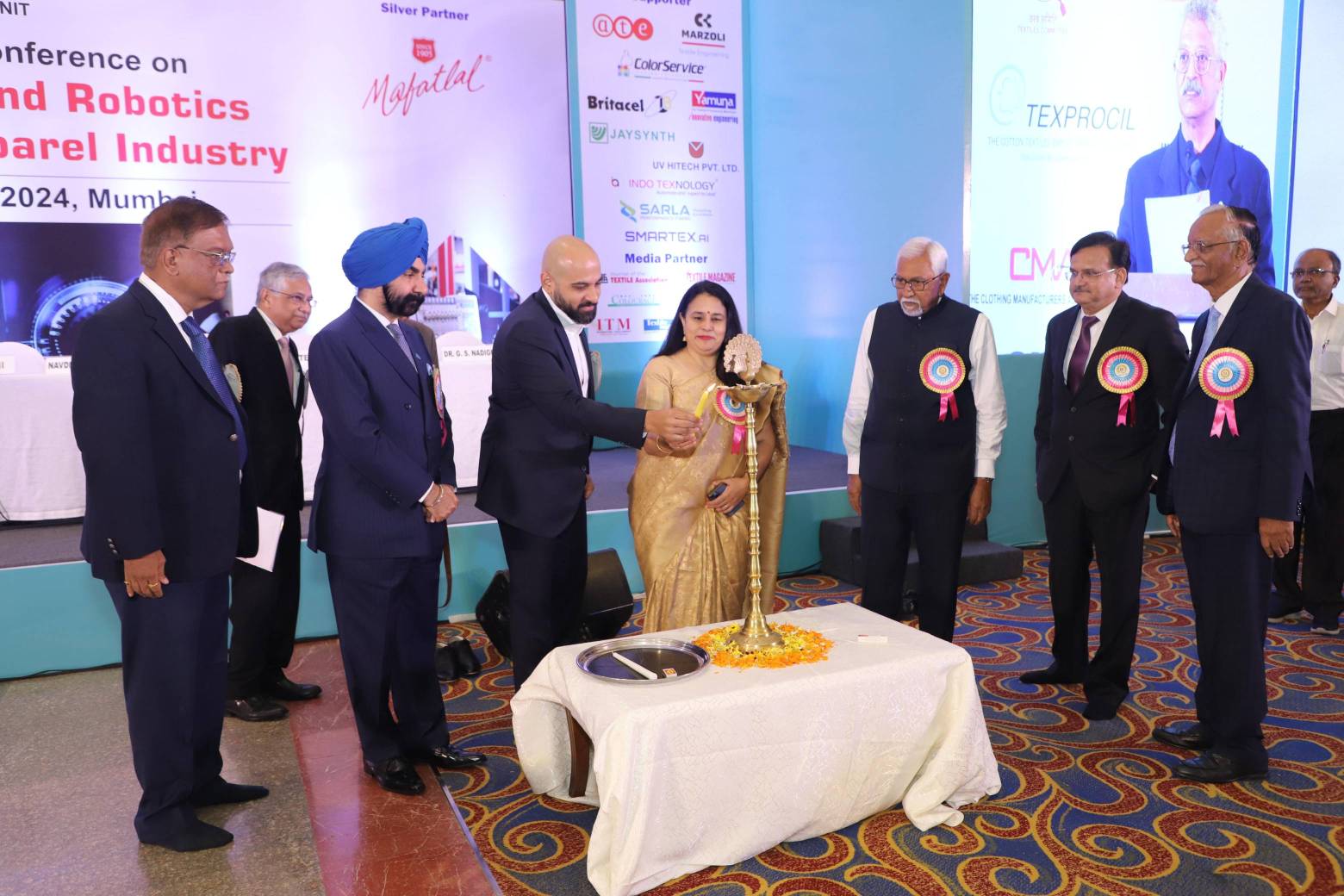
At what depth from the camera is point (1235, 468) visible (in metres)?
2.41

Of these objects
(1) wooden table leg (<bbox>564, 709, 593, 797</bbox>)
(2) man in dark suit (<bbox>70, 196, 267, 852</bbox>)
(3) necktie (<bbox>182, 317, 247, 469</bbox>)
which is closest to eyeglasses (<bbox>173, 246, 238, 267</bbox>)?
(2) man in dark suit (<bbox>70, 196, 267, 852</bbox>)

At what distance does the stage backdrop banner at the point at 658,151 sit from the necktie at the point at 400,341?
404 cm

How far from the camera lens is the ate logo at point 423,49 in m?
6.00

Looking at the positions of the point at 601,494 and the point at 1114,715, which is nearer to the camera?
the point at 1114,715

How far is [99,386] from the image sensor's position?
6.72ft

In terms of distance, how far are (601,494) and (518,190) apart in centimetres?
250

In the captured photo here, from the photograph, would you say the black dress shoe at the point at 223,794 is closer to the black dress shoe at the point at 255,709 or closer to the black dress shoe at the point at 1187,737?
the black dress shoe at the point at 255,709

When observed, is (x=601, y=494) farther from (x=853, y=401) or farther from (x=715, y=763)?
(x=715, y=763)

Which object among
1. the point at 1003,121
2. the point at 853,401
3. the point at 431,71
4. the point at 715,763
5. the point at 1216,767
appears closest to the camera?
the point at 715,763

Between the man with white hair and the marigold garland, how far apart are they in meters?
0.90

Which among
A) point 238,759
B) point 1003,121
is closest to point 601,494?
point 238,759

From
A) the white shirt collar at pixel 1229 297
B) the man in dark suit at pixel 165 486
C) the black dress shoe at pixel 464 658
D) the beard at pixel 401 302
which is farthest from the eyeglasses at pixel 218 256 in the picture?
the white shirt collar at pixel 1229 297

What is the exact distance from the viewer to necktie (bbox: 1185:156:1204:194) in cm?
574

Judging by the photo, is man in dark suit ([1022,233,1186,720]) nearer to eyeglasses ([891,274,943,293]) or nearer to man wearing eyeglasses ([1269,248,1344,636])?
eyeglasses ([891,274,943,293])
